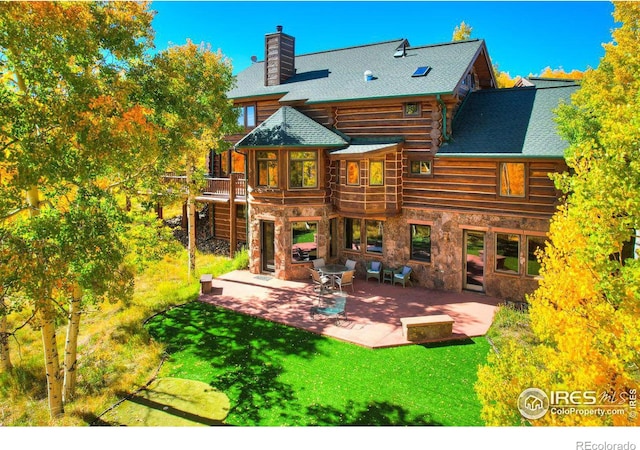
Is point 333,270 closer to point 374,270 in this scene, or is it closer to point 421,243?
point 374,270

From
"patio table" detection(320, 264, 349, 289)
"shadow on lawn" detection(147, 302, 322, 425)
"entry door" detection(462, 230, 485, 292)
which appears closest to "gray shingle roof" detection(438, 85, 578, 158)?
"entry door" detection(462, 230, 485, 292)

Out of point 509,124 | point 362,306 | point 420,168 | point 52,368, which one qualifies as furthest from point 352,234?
point 52,368

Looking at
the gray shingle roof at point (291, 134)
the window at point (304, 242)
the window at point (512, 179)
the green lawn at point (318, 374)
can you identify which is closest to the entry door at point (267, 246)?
the window at point (304, 242)

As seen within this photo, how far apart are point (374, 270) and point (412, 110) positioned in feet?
23.1

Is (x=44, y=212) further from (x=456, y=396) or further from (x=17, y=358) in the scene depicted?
(x=456, y=396)

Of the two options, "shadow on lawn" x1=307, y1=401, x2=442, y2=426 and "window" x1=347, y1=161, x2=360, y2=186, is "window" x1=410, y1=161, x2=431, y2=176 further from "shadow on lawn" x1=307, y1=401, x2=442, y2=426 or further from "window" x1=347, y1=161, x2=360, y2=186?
"shadow on lawn" x1=307, y1=401, x2=442, y2=426

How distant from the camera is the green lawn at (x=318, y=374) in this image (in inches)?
387

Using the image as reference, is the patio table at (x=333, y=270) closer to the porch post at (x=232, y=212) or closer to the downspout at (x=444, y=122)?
the downspout at (x=444, y=122)

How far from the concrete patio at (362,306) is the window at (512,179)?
4161 mm

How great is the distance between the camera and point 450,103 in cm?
1781

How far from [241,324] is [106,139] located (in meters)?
8.27

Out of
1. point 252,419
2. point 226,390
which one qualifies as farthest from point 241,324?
point 252,419

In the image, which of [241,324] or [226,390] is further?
[241,324]

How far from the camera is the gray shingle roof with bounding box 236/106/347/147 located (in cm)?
1900
